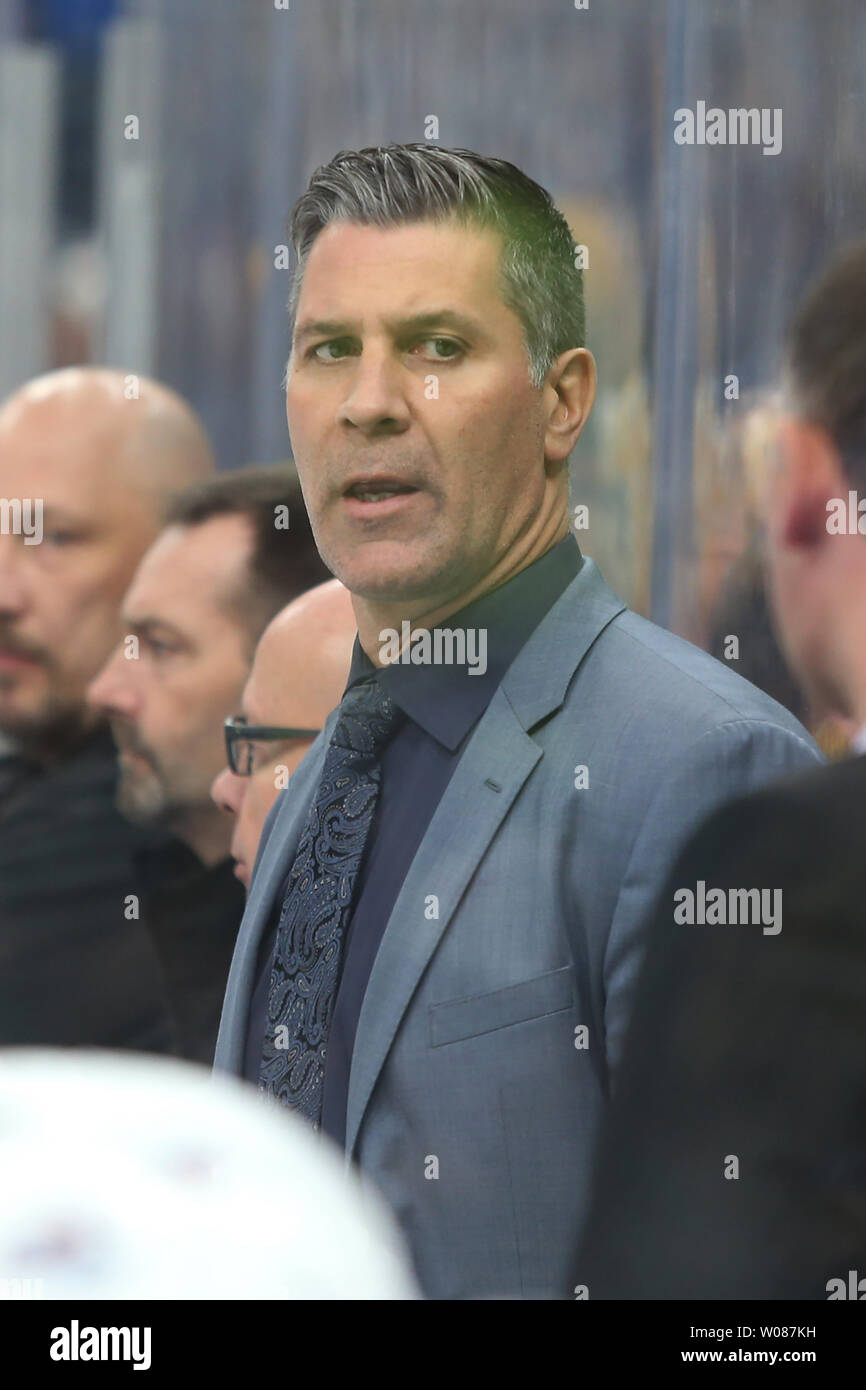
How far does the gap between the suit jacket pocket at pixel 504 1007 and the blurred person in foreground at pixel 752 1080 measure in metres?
0.57

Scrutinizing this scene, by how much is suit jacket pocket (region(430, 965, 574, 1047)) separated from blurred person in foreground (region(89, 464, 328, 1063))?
53 cm

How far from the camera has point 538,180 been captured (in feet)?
5.84

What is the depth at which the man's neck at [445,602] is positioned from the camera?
157 centimetres

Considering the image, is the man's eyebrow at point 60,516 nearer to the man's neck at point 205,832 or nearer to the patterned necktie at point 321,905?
the man's neck at point 205,832

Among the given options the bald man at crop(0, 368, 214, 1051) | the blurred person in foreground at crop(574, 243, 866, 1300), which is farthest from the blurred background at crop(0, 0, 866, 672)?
the blurred person in foreground at crop(574, 243, 866, 1300)

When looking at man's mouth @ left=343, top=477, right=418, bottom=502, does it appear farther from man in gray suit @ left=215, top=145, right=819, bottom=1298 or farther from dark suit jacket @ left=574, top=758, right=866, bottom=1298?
dark suit jacket @ left=574, top=758, right=866, bottom=1298

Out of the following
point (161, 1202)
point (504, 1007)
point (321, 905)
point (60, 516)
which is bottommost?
point (161, 1202)

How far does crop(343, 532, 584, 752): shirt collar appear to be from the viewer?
151cm

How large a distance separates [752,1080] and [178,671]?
4.43 ft

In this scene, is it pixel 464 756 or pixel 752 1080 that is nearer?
pixel 752 1080

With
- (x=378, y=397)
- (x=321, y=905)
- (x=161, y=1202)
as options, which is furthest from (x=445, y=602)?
(x=161, y=1202)

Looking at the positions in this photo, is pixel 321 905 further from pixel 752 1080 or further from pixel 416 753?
pixel 752 1080
